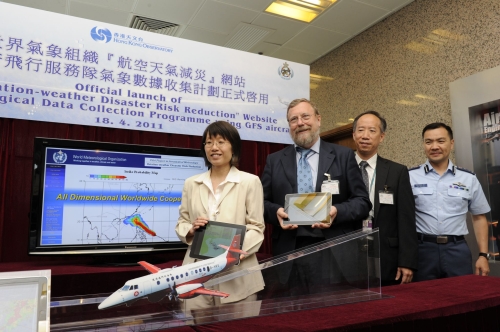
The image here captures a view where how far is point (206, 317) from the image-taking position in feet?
3.29

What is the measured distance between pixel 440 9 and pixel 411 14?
0.36m

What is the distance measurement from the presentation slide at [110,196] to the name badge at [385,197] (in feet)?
4.07

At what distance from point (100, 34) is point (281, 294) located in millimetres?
2323

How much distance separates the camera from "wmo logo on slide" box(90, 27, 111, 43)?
2.66 m

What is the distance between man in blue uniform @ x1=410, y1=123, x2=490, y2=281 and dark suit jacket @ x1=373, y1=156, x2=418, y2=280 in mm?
350

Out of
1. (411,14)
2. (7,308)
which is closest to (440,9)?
(411,14)

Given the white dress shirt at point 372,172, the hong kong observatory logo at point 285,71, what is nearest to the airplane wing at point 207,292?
the white dress shirt at point 372,172

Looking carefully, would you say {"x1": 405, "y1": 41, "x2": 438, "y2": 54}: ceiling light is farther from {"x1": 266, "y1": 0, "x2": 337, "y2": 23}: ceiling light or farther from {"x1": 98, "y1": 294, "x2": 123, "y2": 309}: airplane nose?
{"x1": 98, "y1": 294, "x2": 123, "y2": 309}: airplane nose

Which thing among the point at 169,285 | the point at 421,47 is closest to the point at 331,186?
the point at 169,285

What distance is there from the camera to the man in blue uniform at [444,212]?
7.92ft

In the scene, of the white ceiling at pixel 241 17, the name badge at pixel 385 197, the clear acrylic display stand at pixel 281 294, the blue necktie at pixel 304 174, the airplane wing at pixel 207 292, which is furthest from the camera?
the white ceiling at pixel 241 17

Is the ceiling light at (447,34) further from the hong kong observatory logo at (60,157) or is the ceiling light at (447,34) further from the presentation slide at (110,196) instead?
the hong kong observatory logo at (60,157)

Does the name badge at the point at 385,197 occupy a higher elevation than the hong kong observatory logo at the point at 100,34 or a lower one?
lower

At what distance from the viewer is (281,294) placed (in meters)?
1.17
